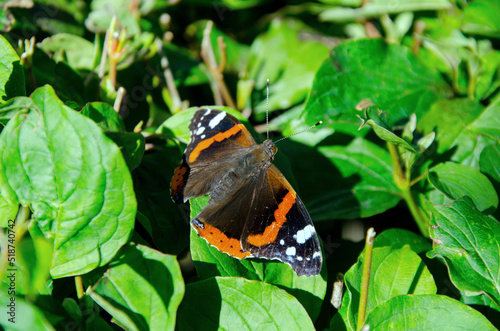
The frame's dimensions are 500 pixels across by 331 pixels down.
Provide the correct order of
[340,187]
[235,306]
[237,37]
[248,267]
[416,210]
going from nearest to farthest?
1. [235,306]
2. [248,267]
3. [416,210]
4. [340,187]
5. [237,37]

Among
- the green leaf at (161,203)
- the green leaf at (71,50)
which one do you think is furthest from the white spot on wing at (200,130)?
the green leaf at (71,50)

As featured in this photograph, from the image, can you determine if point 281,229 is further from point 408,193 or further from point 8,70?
point 8,70

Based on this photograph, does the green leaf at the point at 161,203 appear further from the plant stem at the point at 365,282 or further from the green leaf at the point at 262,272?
the plant stem at the point at 365,282

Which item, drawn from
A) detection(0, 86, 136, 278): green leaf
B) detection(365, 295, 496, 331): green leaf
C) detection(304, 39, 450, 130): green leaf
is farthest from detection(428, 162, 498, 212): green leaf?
detection(0, 86, 136, 278): green leaf

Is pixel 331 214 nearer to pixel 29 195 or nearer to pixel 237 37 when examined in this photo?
pixel 29 195

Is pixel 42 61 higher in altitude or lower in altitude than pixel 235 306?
higher

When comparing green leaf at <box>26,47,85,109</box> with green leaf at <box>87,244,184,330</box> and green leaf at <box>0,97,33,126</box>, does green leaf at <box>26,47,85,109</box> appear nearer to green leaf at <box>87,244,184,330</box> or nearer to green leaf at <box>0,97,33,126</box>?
green leaf at <box>0,97,33,126</box>

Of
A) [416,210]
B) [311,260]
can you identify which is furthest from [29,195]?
[416,210]
